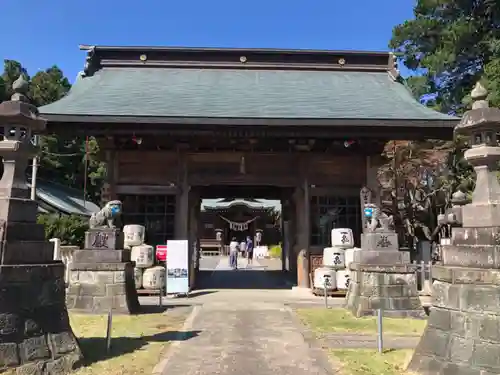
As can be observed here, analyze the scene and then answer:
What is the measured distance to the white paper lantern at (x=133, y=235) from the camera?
1314 cm

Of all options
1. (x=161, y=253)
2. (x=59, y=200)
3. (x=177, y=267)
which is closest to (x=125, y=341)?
(x=177, y=267)

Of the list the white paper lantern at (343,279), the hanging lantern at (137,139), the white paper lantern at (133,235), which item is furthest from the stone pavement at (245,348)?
the hanging lantern at (137,139)

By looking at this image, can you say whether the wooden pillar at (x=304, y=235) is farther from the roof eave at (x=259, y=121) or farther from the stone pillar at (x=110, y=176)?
the stone pillar at (x=110, y=176)

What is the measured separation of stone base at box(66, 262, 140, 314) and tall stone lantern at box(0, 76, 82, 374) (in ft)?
13.2

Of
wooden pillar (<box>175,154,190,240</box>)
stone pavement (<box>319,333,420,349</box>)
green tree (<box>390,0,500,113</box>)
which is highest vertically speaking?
green tree (<box>390,0,500,113</box>)

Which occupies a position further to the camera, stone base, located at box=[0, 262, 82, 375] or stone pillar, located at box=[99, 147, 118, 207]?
stone pillar, located at box=[99, 147, 118, 207]

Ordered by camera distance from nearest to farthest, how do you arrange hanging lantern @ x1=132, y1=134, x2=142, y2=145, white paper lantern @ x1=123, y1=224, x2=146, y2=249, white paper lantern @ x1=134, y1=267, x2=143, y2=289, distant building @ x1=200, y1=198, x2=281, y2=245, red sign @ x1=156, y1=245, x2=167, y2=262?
white paper lantern @ x1=134, y1=267, x2=143, y2=289, white paper lantern @ x1=123, y1=224, x2=146, y2=249, red sign @ x1=156, y1=245, x2=167, y2=262, hanging lantern @ x1=132, y1=134, x2=142, y2=145, distant building @ x1=200, y1=198, x2=281, y2=245

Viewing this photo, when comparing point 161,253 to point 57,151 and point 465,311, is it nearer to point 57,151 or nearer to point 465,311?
point 465,311

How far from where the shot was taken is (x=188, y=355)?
650 centimetres

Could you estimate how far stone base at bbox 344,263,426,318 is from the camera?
381 inches

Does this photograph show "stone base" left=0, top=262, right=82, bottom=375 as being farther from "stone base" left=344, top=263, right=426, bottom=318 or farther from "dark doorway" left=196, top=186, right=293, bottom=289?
"dark doorway" left=196, top=186, right=293, bottom=289

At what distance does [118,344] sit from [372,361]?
3.92 metres

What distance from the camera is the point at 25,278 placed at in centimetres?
551

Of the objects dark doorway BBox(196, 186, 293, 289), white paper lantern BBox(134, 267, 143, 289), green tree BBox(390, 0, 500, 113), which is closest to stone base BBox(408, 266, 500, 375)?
white paper lantern BBox(134, 267, 143, 289)
